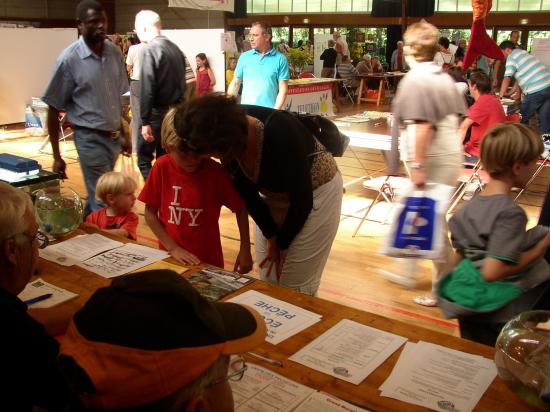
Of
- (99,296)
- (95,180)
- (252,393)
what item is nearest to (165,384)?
(99,296)

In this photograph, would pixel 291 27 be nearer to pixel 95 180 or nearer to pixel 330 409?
pixel 95 180

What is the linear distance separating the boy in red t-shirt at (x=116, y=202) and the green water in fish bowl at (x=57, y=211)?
38 cm

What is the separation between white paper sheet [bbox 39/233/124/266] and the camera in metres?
2.18

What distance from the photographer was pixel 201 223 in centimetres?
230

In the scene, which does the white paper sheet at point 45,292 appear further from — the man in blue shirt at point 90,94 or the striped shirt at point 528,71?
the striped shirt at point 528,71

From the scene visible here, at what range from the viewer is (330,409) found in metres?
1.29

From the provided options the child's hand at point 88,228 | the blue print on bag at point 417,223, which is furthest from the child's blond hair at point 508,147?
the child's hand at point 88,228

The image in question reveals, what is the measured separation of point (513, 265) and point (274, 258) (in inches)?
36.4

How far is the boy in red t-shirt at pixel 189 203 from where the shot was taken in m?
2.24

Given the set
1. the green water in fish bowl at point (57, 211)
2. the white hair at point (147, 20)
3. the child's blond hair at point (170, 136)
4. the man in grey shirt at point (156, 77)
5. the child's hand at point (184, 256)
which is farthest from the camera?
the white hair at point (147, 20)

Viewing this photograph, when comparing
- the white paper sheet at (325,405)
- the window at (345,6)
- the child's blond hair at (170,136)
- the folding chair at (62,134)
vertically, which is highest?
the window at (345,6)

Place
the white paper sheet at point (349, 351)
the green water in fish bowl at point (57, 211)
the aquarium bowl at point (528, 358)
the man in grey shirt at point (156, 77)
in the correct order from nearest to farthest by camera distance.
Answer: the aquarium bowl at point (528, 358) < the white paper sheet at point (349, 351) < the green water in fish bowl at point (57, 211) < the man in grey shirt at point (156, 77)

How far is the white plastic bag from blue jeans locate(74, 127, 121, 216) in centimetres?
181

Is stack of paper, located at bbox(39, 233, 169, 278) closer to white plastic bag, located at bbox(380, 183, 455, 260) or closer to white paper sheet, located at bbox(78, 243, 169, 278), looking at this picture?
white paper sheet, located at bbox(78, 243, 169, 278)
